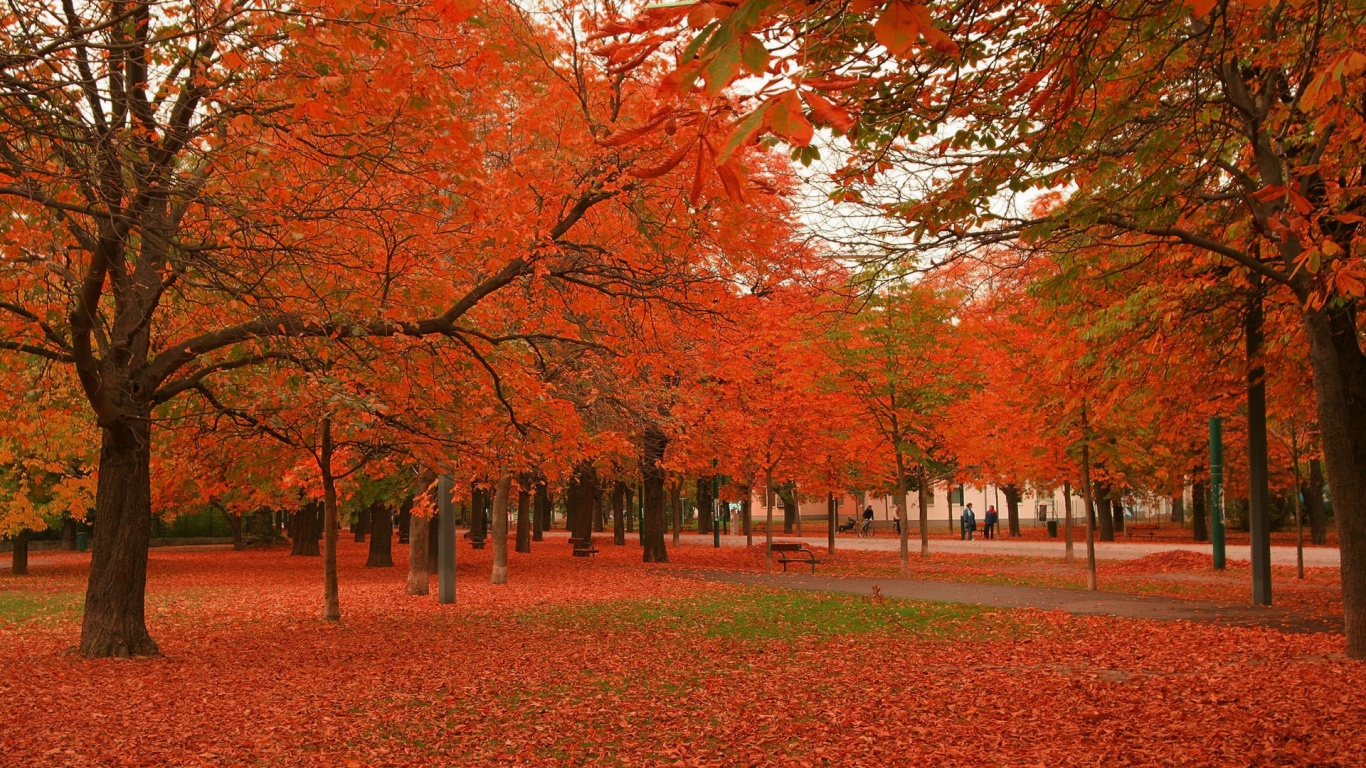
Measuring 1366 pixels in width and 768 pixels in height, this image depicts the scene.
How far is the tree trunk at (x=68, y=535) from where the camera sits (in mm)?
43094

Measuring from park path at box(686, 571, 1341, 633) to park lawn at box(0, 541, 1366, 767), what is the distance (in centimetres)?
97

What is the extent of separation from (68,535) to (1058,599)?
142ft

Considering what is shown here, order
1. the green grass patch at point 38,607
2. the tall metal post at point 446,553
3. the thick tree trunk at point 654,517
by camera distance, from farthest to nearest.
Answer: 1. the thick tree trunk at point 654,517
2. the tall metal post at point 446,553
3. the green grass patch at point 38,607

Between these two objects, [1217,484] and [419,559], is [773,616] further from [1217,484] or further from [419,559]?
[1217,484]

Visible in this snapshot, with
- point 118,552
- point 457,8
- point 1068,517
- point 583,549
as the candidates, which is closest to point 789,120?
point 457,8

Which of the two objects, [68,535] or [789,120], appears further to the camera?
[68,535]

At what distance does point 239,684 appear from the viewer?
957 cm

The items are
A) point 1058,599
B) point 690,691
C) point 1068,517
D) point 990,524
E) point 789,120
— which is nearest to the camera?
point 789,120

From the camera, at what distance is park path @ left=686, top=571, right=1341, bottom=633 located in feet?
42.5

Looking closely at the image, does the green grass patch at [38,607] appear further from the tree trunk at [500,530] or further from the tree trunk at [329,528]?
the tree trunk at [500,530]

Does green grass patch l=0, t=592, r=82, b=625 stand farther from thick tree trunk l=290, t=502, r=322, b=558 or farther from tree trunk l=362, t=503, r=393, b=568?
thick tree trunk l=290, t=502, r=322, b=558

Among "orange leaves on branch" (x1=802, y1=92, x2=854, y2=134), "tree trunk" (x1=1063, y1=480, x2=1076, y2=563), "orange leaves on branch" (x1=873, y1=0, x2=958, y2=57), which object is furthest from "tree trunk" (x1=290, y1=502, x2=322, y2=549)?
"orange leaves on branch" (x1=873, y1=0, x2=958, y2=57)

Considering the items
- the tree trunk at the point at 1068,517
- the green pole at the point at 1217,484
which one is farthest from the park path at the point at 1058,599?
the tree trunk at the point at 1068,517

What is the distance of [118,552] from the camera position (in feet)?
35.8
